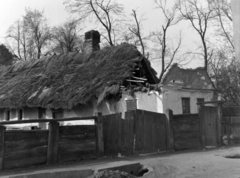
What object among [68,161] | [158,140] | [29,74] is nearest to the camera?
[68,161]

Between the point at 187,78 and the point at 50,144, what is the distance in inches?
393

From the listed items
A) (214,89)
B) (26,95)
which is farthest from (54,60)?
(214,89)

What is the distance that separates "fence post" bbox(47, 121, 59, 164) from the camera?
9672 mm

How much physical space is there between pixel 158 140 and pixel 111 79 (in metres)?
6.04

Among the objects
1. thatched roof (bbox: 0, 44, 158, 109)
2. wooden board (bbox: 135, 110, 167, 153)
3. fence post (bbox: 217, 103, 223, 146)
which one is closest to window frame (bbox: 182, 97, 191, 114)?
thatched roof (bbox: 0, 44, 158, 109)

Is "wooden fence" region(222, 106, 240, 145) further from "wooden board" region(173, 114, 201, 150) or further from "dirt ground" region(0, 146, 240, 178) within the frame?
"dirt ground" region(0, 146, 240, 178)

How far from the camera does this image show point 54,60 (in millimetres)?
23562

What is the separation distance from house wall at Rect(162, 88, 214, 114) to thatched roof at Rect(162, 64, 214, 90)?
31 cm

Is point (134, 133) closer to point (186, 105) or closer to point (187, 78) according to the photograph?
point (186, 105)

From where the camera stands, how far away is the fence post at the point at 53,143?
9.67 meters

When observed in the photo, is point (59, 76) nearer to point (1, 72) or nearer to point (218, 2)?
point (1, 72)

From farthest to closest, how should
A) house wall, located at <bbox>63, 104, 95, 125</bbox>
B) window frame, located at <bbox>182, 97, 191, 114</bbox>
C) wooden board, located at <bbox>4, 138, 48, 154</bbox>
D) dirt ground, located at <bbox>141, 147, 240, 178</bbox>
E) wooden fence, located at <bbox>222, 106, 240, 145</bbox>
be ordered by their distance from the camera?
house wall, located at <bbox>63, 104, 95, 125</bbox> → window frame, located at <bbox>182, 97, 191, 114</bbox> → wooden fence, located at <bbox>222, 106, 240, 145</bbox> → wooden board, located at <bbox>4, 138, 48, 154</bbox> → dirt ground, located at <bbox>141, 147, 240, 178</bbox>

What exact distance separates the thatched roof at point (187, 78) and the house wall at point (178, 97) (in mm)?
307

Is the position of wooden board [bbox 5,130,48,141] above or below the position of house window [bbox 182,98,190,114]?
below
